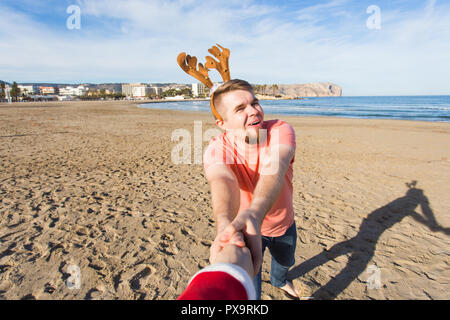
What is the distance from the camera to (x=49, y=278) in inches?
122

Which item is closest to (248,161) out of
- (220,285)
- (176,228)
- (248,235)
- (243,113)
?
(243,113)

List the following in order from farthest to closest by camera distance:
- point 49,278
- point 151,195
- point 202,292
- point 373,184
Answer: point 373,184 < point 151,195 < point 49,278 < point 202,292

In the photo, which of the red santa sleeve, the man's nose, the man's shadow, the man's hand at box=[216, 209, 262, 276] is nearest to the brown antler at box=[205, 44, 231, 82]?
the man's nose

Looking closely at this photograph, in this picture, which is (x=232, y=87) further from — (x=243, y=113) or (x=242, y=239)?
(x=242, y=239)

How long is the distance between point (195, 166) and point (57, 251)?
526 centimetres

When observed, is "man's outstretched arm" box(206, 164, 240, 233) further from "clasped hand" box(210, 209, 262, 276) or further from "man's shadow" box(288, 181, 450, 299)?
"man's shadow" box(288, 181, 450, 299)

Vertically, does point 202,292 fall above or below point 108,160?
above

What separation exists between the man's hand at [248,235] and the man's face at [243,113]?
765mm

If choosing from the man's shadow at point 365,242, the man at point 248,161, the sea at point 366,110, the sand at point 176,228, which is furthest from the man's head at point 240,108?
the sea at point 366,110

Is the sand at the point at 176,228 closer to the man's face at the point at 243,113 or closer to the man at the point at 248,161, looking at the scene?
the man at the point at 248,161

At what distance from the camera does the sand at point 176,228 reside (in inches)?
121

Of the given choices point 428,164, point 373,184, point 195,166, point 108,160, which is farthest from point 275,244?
point 428,164

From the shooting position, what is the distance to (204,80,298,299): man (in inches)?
52.3

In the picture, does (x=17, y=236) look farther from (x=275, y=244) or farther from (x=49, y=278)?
(x=275, y=244)
